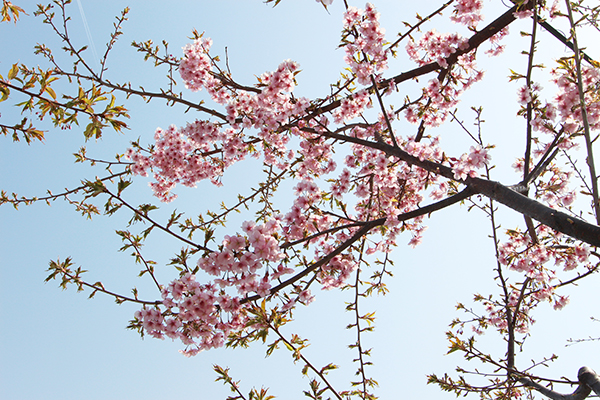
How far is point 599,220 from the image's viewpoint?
2.92 meters

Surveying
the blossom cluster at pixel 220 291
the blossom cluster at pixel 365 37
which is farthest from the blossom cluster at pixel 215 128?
the blossom cluster at pixel 220 291

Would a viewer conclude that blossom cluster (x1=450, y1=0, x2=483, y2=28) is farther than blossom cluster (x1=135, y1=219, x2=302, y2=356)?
Yes

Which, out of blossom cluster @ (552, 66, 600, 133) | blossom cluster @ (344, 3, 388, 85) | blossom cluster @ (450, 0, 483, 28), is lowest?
blossom cluster @ (552, 66, 600, 133)

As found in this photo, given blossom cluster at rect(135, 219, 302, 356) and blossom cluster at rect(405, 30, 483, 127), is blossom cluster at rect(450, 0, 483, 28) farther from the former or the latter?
blossom cluster at rect(135, 219, 302, 356)

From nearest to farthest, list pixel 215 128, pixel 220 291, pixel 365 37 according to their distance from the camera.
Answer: pixel 220 291
pixel 365 37
pixel 215 128

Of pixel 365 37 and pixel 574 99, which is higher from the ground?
pixel 365 37

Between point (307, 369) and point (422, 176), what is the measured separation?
3813 mm

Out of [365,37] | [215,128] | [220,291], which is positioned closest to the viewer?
[220,291]

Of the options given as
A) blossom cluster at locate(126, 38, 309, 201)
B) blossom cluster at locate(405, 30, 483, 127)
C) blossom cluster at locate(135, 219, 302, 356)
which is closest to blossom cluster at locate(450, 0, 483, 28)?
blossom cluster at locate(405, 30, 483, 127)

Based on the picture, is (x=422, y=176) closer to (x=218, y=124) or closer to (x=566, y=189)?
(x=566, y=189)

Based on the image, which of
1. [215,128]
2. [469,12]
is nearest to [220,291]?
[215,128]

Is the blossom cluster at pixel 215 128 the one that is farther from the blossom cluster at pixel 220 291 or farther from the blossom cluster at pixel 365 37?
the blossom cluster at pixel 220 291

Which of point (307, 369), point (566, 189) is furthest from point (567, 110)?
point (307, 369)

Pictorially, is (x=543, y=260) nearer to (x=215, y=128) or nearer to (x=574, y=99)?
(x=574, y=99)
